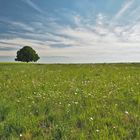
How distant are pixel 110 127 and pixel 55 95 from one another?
4.41 metres

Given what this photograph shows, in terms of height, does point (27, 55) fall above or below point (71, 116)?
above

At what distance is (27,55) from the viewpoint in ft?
392

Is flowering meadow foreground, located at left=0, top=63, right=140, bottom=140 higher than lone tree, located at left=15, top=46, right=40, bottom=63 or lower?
lower

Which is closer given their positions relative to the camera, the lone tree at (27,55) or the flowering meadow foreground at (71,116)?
the flowering meadow foreground at (71,116)

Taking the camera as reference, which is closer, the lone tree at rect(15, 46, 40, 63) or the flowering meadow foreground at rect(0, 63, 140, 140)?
the flowering meadow foreground at rect(0, 63, 140, 140)

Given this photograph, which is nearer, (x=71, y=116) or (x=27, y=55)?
A: (x=71, y=116)

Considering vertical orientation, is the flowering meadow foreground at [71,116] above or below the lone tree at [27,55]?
below

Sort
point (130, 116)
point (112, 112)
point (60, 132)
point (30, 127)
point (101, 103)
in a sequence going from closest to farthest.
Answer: point (60, 132) → point (30, 127) → point (130, 116) → point (112, 112) → point (101, 103)

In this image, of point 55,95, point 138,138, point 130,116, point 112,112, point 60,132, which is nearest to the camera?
point 138,138

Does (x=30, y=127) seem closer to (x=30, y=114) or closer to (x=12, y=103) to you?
(x=30, y=114)

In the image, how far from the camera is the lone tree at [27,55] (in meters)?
119

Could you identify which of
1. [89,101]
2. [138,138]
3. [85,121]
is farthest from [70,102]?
[138,138]

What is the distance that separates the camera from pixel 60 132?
21.6ft

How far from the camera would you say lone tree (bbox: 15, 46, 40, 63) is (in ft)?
392
